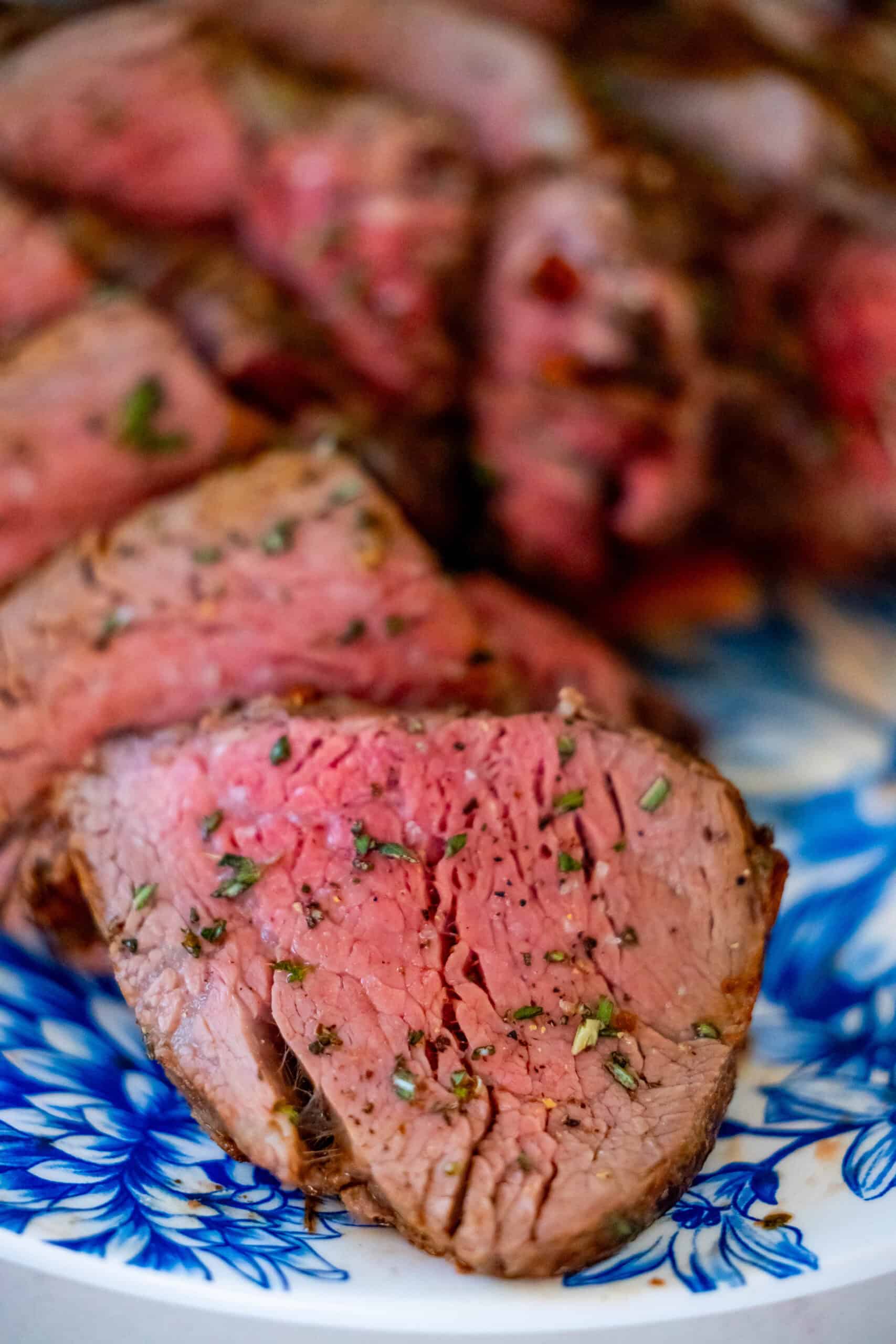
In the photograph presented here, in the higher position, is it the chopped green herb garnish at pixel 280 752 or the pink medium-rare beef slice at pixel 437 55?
the pink medium-rare beef slice at pixel 437 55

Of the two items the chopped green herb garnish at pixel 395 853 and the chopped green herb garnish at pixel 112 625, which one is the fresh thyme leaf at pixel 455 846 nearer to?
the chopped green herb garnish at pixel 395 853

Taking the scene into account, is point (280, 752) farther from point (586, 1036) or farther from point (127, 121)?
point (127, 121)

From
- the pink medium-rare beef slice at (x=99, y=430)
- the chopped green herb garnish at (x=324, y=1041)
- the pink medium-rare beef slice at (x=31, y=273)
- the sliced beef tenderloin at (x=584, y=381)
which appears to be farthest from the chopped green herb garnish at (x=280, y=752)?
the pink medium-rare beef slice at (x=31, y=273)

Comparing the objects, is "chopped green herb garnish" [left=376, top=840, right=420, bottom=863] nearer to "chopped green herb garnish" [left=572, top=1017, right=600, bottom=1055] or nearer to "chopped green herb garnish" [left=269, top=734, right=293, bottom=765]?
"chopped green herb garnish" [left=269, top=734, right=293, bottom=765]

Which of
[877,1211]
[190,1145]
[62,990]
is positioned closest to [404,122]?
[62,990]

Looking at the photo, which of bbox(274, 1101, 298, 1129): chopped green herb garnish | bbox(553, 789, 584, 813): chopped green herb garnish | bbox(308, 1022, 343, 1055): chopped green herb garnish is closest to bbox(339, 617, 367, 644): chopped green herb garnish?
bbox(553, 789, 584, 813): chopped green herb garnish
